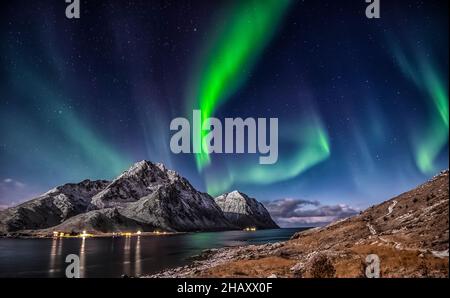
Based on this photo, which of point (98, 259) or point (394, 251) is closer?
point (394, 251)

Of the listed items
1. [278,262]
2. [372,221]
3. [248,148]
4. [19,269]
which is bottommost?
[19,269]

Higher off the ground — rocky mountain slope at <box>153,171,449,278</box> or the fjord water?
rocky mountain slope at <box>153,171,449,278</box>

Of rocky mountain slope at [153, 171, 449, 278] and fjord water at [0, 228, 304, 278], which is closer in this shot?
rocky mountain slope at [153, 171, 449, 278]

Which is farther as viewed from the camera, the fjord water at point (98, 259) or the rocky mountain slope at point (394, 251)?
the fjord water at point (98, 259)

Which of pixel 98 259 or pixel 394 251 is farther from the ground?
pixel 394 251

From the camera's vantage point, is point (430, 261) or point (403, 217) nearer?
point (430, 261)

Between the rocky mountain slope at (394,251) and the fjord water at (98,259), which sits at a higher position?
the rocky mountain slope at (394,251)
